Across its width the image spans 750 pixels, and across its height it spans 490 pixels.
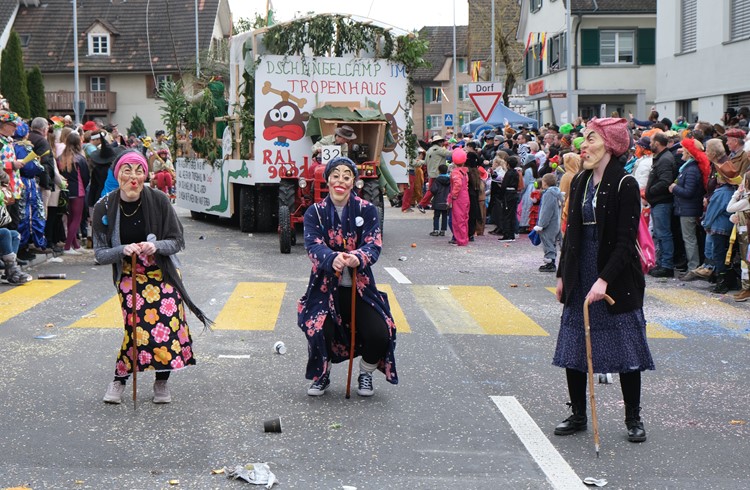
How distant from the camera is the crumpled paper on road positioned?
5613mm

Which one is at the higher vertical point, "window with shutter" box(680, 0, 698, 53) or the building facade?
the building facade

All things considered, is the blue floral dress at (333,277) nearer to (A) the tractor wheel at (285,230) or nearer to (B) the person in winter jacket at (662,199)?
(B) the person in winter jacket at (662,199)

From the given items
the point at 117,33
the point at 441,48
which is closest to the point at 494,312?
the point at 117,33

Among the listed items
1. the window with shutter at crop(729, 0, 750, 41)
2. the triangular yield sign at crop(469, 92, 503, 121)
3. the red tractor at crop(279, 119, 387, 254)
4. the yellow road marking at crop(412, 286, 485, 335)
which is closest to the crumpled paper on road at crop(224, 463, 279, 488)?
the yellow road marking at crop(412, 286, 485, 335)

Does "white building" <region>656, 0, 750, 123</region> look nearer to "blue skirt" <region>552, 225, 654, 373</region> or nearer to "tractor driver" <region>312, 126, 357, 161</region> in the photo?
"tractor driver" <region>312, 126, 357, 161</region>

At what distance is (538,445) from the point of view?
21.0 feet

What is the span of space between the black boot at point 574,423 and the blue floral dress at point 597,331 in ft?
1.03

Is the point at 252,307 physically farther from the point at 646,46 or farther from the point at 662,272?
the point at 646,46

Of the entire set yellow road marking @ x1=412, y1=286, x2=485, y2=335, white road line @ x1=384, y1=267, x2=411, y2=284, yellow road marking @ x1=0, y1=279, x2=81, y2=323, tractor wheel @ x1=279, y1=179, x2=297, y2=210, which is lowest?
yellow road marking @ x1=412, y1=286, x2=485, y2=335

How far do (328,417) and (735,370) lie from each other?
3.59 meters

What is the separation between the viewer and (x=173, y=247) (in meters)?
7.26

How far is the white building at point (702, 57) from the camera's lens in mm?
27406

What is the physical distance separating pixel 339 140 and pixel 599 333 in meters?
11.8

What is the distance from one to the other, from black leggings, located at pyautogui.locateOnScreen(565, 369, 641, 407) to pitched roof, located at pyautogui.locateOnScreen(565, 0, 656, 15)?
1561 inches
